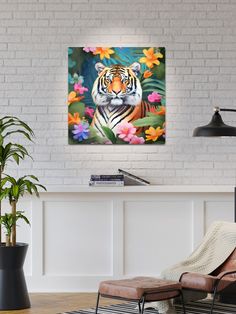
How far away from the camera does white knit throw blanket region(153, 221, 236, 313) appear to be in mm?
7180

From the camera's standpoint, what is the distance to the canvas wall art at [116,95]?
830 centimetres

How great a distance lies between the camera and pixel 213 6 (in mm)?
8312

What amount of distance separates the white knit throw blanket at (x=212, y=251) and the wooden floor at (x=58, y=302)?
72 cm

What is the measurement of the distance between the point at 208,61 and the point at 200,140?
31.0 inches

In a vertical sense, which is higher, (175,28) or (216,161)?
(175,28)

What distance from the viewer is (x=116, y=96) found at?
8297mm

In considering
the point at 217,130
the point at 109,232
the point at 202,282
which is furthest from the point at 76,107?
the point at 202,282

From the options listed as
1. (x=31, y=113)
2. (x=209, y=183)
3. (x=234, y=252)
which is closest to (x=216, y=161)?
(x=209, y=183)

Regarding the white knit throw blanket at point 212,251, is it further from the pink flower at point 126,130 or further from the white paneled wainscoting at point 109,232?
the pink flower at point 126,130

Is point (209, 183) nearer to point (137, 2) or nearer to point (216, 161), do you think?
point (216, 161)

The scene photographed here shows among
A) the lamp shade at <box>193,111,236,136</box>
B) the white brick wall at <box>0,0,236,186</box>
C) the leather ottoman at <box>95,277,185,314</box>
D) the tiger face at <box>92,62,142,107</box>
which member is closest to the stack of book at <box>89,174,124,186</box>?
the white brick wall at <box>0,0,236,186</box>

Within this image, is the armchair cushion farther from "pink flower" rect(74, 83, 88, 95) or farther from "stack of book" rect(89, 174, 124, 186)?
"pink flower" rect(74, 83, 88, 95)

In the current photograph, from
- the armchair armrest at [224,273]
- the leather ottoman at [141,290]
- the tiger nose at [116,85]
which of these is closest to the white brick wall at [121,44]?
the tiger nose at [116,85]

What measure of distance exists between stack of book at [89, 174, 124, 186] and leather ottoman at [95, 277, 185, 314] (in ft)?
5.65
